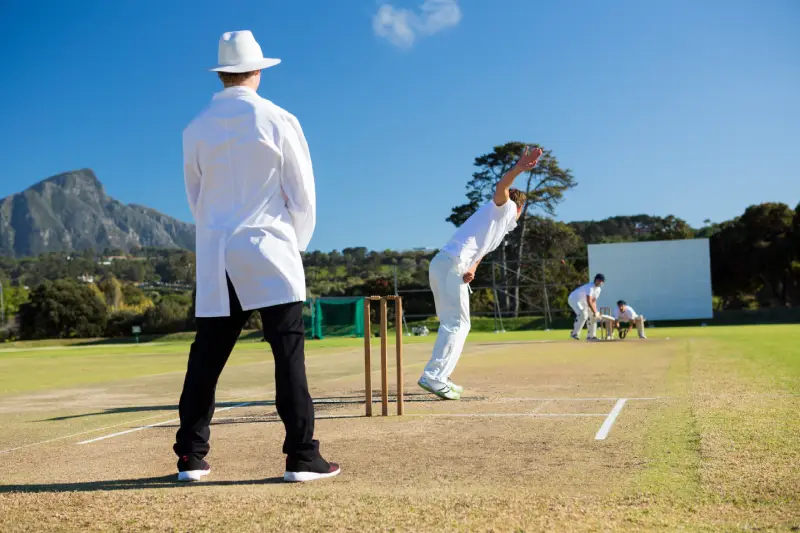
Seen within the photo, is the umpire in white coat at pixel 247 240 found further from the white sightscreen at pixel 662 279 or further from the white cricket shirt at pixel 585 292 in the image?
the white sightscreen at pixel 662 279

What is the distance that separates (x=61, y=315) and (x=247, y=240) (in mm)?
57069

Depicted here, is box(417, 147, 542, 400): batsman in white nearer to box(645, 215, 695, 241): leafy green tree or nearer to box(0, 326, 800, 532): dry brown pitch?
box(0, 326, 800, 532): dry brown pitch

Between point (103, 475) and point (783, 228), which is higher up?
point (783, 228)

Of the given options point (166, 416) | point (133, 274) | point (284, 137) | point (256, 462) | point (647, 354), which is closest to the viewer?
point (284, 137)

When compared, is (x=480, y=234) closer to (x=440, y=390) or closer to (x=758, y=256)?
(x=440, y=390)

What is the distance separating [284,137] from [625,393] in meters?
4.33

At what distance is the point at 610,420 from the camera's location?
16.7ft

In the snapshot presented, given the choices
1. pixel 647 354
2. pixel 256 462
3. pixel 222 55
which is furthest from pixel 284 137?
pixel 647 354

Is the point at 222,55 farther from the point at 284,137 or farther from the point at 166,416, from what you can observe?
the point at 166,416

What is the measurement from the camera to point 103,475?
149 inches

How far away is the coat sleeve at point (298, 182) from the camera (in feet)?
12.0

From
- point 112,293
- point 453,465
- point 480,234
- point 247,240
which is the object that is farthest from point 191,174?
point 112,293

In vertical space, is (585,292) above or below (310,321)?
above

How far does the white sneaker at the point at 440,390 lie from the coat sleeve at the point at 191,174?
3189mm
